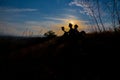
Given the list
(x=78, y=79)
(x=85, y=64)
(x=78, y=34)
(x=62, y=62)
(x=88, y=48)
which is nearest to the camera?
(x=78, y=79)

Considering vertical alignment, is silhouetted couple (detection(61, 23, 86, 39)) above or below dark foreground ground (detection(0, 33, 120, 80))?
above

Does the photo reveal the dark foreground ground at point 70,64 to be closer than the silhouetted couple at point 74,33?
Yes

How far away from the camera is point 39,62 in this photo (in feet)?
18.9

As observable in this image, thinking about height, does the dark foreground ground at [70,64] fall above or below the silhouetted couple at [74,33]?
below

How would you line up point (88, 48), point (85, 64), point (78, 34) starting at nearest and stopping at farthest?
point (85, 64)
point (88, 48)
point (78, 34)

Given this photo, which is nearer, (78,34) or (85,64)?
(85,64)

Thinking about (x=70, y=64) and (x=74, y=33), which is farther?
(x=74, y=33)

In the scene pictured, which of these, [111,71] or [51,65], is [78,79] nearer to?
[111,71]

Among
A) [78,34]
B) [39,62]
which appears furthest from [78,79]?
[78,34]

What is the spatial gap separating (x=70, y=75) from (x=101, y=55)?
4.51 ft

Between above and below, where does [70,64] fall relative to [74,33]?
below

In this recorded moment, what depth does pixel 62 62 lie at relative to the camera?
227 inches

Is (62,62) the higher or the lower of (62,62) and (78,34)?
the lower

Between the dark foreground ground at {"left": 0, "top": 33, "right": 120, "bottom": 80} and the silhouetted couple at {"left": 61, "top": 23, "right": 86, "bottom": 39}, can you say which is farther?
the silhouetted couple at {"left": 61, "top": 23, "right": 86, "bottom": 39}
